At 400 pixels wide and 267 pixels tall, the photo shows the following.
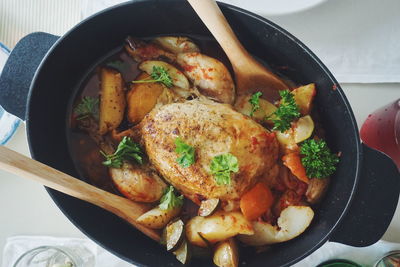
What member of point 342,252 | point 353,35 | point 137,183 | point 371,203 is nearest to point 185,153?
point 137,183

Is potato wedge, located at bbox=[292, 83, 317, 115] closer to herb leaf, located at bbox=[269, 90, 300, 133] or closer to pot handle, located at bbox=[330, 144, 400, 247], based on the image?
herb leaf, located at bbox=[269, 90, 300, 133]

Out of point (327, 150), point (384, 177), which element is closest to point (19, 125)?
point (327, 150)

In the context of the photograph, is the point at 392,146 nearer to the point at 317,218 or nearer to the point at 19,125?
the point at 317,218

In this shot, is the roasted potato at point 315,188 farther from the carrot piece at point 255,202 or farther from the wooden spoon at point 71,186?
the wooden spoon at point 71,186

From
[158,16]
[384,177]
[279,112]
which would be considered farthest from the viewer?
[158,16]

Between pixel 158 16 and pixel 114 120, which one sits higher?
pixel 158 16

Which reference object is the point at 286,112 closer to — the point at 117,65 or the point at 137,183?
the point at 137,183

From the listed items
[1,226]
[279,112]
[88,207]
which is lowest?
[1,226]
